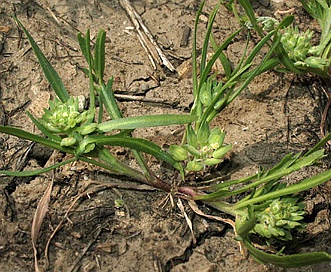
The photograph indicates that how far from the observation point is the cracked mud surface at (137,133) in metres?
2.00

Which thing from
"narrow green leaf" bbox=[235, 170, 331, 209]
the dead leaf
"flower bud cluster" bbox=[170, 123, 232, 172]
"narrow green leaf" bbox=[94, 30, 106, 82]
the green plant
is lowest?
the dead leaf

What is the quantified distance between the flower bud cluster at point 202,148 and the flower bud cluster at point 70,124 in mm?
343

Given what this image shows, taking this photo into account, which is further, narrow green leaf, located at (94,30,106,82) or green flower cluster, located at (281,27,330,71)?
green flower cluster, located at (281,27,330,71)

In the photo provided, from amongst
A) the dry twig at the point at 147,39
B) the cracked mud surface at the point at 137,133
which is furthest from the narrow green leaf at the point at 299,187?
the dry twig at the point at 147,39

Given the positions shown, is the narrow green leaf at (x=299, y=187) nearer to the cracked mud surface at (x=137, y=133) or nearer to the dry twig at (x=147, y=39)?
the cracked mud surface at (x=137, y=133)

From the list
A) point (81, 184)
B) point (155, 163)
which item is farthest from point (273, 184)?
point (81, 184)

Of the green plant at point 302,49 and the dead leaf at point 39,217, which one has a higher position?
the green plant at point 302,49

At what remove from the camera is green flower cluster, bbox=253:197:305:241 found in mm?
1830

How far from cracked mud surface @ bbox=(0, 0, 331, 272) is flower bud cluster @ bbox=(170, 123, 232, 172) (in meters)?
0.28

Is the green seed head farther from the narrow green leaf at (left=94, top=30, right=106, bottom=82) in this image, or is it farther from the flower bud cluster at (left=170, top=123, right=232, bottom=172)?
the flower bud cluster at (left=170, top=123, right=232, bottom=172)

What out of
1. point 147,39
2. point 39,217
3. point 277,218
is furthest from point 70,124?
point 147,39

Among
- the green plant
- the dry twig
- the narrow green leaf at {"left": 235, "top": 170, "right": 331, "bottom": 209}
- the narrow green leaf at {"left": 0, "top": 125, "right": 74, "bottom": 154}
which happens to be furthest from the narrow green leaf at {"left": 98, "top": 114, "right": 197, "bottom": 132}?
the dry twig

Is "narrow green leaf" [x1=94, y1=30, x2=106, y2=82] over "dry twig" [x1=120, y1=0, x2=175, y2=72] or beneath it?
over

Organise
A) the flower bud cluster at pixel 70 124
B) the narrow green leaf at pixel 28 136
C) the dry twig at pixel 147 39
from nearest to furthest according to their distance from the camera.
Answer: the narrow green leaf at pixel 28 136
the flower bud cluster at pixel 70 124
the dry twig at pixel 147 39
